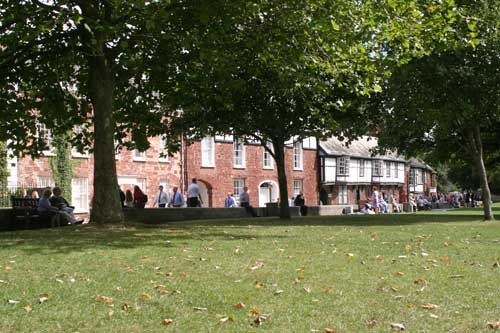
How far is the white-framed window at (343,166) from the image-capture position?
197 feet

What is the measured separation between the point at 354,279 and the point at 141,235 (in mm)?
6997

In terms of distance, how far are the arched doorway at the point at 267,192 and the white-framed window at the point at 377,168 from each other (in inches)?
729

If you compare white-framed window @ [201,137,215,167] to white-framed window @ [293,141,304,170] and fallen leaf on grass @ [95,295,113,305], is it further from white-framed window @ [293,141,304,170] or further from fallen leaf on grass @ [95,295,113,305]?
fallen leaf on grass @ [95,295,113,305]

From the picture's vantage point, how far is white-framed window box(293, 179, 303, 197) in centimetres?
5481

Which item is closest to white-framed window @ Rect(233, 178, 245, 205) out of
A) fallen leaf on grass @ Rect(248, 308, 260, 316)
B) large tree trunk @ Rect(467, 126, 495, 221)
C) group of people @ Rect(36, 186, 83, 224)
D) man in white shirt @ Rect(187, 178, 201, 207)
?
man in white shirt @ Rect(187, 178, 201, 207)

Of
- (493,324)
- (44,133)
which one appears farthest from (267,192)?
(493,324)

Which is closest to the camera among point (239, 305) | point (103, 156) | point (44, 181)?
point (239, 305)

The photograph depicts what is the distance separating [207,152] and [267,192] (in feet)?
26.3

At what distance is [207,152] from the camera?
46.1 metres

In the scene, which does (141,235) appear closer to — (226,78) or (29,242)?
(29,242)

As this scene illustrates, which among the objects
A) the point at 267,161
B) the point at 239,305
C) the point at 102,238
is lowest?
the point at 239,305

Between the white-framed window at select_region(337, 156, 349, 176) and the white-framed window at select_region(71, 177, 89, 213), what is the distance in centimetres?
2794

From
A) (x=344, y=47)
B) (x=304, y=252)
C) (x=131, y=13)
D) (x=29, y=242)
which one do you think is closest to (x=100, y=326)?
(x=304, y=252)

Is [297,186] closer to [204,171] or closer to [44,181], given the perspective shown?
[204,171]
